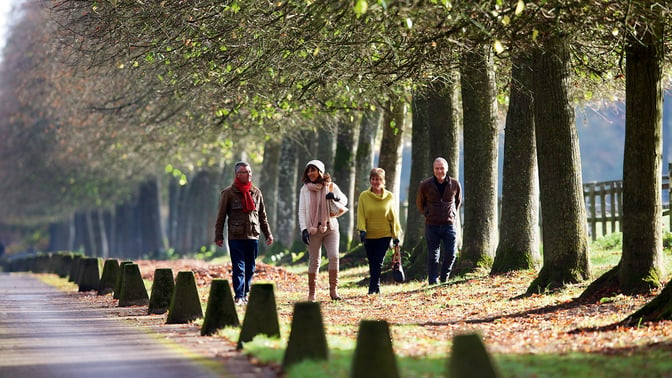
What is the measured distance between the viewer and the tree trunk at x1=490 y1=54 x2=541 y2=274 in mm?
18734

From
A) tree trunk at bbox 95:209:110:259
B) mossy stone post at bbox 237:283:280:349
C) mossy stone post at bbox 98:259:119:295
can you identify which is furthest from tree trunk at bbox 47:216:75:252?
mossy stone post at bbox 237:283:280:349

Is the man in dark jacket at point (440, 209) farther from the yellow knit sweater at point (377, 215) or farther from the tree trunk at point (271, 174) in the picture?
the tree trunk at point (271, 174)

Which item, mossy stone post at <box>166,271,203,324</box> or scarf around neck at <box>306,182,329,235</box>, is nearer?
mossy stone post at <box>166,271,203,324</box>

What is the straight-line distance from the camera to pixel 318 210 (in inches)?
667

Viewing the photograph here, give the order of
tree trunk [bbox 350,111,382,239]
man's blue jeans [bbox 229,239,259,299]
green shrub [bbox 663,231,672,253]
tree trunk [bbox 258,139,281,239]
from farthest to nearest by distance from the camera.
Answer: tree trunk [bbox 258,139,281,239], tree trunk [bbox 350,111,382,239], green shrub [bbox 663,231,672,253], man's blue jeans [bbox 229,239,259,299]

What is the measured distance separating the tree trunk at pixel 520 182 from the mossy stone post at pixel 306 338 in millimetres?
9596

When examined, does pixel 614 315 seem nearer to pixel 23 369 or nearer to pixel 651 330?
pixel 651 330

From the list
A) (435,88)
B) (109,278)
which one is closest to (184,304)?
(109,278)

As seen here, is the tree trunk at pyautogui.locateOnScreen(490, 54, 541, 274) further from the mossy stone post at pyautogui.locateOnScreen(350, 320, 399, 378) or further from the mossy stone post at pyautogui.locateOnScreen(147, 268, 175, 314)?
the mossy stone post at pyautogui.locateOnScreen(350, 320, 399, 378)

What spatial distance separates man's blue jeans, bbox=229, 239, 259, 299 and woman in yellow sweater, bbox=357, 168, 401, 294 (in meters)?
1.68

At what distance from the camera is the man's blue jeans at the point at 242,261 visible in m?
16.8

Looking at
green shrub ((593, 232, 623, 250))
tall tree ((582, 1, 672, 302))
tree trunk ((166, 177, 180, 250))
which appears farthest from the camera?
tree trunk ((166, 177, 180, 250))

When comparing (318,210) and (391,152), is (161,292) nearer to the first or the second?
(318,210)

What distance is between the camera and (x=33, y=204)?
6469cm
